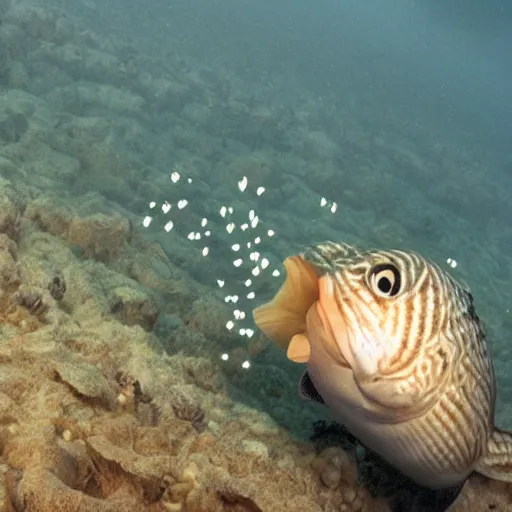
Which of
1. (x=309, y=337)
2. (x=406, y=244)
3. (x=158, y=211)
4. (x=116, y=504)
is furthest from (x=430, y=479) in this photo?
(x=406, y=244)

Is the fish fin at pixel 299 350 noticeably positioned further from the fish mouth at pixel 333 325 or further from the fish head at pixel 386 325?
the fish mouth at pixel 333 325

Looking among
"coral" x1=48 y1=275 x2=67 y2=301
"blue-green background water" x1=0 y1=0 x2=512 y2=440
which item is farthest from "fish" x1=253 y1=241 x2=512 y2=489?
"coral" x1=48 y1=275 x2=67 y2=301

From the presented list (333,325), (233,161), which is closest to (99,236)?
(333,325)

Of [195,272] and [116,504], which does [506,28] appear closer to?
[195,272]

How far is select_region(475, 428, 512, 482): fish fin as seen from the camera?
2.56 meters

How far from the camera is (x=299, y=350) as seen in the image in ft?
7.81

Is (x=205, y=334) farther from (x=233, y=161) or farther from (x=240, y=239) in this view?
(x=233, y=161)

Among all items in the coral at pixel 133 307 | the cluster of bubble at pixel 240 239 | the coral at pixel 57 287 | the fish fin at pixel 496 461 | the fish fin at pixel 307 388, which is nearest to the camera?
the fish fin at pixel 496 461

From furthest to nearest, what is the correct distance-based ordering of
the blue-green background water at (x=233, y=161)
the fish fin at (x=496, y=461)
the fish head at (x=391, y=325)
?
the blue-green background water at (x=233, y=161)
the fish fin at (x=496, y=461)
the fish head at (x=391, y=325)

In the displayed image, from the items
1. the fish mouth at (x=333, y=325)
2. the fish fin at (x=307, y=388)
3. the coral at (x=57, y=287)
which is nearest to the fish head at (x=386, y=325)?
the fish mouth at (x=333, y=325)

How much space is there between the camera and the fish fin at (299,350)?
7.76 feet

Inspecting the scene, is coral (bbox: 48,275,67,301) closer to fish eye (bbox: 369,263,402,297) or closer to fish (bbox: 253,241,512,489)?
fish (bbox: 253,241,512,489)

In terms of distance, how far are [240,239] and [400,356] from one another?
7199 millimetres

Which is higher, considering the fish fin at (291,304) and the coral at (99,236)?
the fish fin at (291,304)
